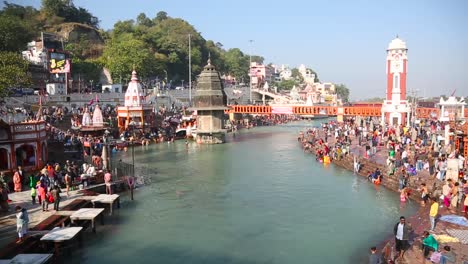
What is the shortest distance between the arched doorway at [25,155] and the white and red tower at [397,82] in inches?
1468

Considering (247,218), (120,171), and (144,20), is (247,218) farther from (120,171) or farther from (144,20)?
(144,20)

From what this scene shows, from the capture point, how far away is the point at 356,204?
21969 mm

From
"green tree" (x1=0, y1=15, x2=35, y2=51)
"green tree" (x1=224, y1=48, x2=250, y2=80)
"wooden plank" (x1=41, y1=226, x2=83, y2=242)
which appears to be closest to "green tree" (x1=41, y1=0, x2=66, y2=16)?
"green tree" (x1=0, y1=15, x2=35, y2=51)

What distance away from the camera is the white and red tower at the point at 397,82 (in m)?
46.5

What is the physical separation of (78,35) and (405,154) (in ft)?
232

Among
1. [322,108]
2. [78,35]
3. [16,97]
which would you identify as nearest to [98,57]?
[78,35]

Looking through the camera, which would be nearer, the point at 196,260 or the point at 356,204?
the point at 196,260

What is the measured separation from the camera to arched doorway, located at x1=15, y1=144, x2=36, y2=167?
2300cm

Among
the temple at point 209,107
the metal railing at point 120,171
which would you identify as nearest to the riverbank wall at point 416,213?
the metal railing at point 120,171

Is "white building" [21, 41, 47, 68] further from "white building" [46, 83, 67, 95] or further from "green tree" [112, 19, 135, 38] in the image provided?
"green tree" [112, 19, 135, 38]

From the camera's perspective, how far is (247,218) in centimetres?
1950

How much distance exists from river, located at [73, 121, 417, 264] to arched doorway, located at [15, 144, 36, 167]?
20.1 ft

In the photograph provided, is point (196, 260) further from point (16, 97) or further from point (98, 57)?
point (98, 57)

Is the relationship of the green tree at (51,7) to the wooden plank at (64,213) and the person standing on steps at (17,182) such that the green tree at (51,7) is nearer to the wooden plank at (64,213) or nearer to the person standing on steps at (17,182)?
the person standing on steps at (17,182)
